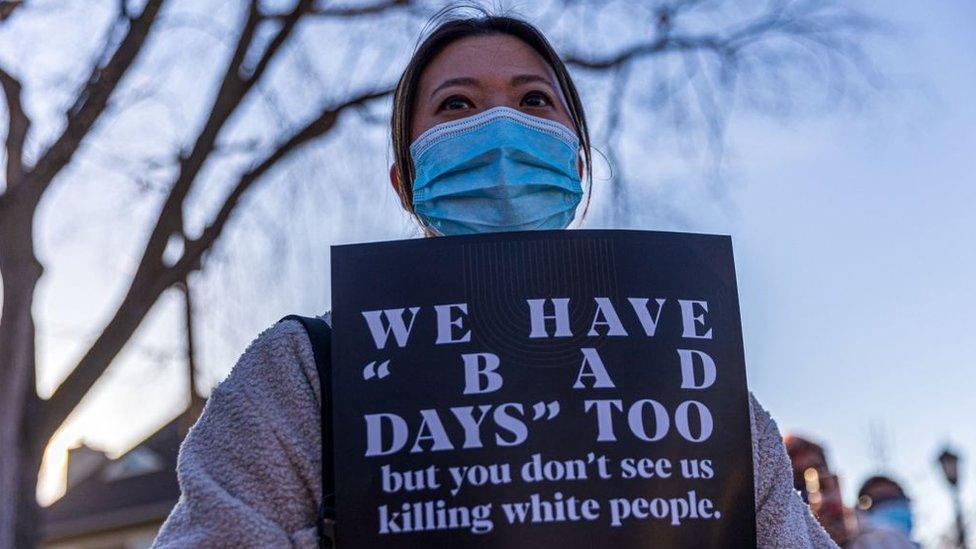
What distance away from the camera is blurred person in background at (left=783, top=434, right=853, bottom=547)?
522cm

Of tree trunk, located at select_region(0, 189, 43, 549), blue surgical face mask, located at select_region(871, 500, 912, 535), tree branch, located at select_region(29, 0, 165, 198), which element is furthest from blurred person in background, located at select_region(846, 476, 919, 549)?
tree branch, located at select_region(29, 0, 165, 198)

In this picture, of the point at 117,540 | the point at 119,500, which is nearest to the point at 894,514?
the point at 117,540

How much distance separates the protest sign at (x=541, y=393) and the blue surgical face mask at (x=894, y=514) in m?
4.21

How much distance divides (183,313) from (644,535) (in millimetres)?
6863

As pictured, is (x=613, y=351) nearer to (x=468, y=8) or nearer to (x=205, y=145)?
(x=468, y=8)

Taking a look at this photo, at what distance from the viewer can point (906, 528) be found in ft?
18.6

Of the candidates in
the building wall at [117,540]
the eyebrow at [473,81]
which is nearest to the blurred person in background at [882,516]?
the eyebrow at [473,81]

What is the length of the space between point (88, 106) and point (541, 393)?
5.71 meters

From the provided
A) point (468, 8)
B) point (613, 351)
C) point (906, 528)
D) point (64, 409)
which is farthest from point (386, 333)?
point (64, 409)

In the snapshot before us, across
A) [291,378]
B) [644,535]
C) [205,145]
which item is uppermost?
[205,145]

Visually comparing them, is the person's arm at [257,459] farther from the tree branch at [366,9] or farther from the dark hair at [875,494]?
the tree branch at [366,9]

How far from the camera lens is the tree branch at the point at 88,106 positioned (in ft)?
22.2

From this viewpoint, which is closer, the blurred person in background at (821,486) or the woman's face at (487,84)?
the woman's face at (487,84)

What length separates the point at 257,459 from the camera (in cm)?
167
